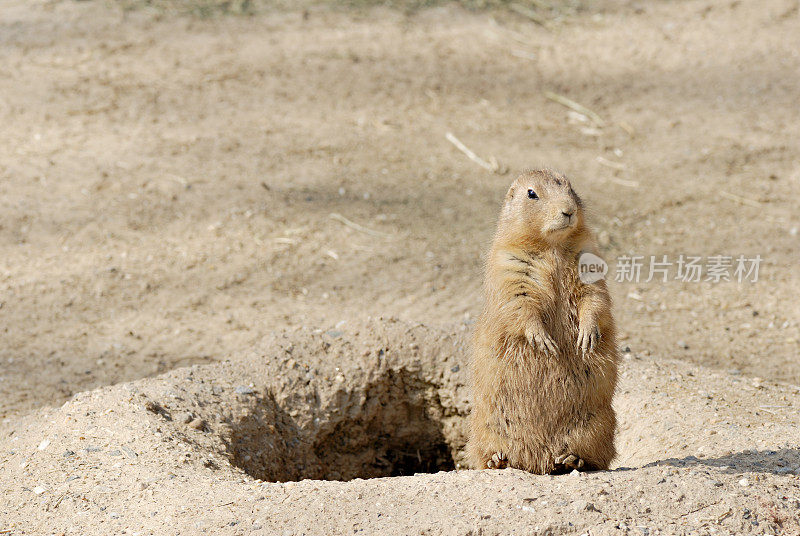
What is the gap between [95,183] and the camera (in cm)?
713

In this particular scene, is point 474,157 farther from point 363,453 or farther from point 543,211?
point 543,211

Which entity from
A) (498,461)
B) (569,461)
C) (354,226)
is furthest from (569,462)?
(354,226)

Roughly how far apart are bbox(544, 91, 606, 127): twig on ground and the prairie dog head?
15.7ft

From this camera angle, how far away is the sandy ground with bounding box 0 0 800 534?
140 inches

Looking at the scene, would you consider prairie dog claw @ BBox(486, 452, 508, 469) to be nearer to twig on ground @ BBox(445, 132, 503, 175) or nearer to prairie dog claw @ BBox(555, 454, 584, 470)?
prairie dog claw @ BBox(555, 454, 584, 470)

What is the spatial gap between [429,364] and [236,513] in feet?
6.32

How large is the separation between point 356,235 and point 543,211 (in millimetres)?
3306

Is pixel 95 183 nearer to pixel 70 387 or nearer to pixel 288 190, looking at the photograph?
pixel 288 190

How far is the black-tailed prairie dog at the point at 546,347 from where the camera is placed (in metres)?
3.60

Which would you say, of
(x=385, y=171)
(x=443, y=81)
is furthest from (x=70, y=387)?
(x=443, y=81)

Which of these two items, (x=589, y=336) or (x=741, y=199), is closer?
(x=589, y=336)

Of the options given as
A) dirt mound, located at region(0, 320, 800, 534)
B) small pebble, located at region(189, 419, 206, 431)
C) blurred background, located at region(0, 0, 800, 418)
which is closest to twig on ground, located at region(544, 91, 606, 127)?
blurred background, located at region(0, 0, 800, 418)

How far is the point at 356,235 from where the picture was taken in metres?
6.80

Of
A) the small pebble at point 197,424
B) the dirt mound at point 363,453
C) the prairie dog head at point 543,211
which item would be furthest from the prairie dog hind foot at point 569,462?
the small pebble at point 197,424
